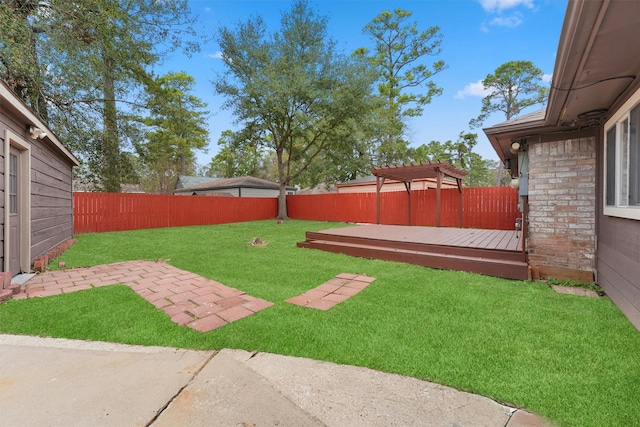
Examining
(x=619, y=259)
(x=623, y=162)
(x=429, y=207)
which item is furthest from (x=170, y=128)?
(x=619, y=259)

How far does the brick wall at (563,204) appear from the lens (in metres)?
3.51

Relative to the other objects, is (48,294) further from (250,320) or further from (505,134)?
(505,134)

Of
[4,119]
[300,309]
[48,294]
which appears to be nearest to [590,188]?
[300,309]

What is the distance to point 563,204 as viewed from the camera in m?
3.64

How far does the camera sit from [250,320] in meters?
2.56

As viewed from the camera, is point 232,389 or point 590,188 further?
point 590,188

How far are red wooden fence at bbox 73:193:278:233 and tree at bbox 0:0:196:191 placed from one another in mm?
2026

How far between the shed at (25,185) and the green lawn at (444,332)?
1453 millimetres

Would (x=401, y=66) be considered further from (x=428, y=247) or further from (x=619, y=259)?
(x=619, y=259)

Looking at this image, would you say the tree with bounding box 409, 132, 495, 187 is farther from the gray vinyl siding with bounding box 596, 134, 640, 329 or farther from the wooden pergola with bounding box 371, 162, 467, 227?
the gray vinyl siding with bounding box 596, 134, 640, 329

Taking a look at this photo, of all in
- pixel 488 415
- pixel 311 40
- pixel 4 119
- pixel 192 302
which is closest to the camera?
pixel 488 415

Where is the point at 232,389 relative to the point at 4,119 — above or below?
below

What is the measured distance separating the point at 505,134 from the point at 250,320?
13.3ft

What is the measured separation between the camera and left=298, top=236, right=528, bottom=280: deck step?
3.96m
